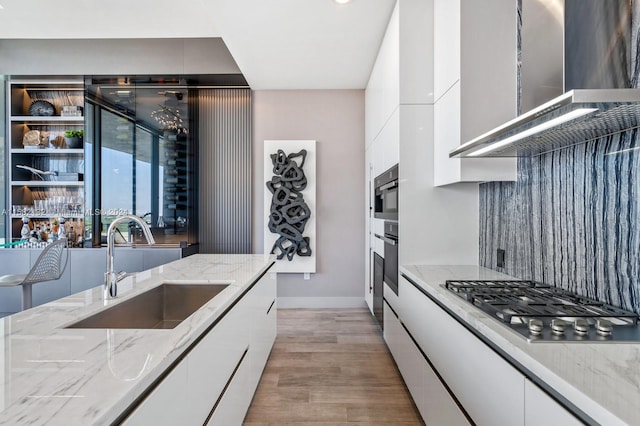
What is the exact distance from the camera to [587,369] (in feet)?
2.73

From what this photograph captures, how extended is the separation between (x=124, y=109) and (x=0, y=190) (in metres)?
1.90

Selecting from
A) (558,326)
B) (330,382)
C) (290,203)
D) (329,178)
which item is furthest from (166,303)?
(329,178)

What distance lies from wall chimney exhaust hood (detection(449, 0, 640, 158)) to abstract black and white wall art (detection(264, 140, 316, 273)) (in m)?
2.73

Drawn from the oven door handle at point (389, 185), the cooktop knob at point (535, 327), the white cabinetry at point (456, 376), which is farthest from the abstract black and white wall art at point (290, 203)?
the cooktop knob at point (535, 327)

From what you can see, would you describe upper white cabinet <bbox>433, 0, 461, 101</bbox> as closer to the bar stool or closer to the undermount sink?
the undermount sink

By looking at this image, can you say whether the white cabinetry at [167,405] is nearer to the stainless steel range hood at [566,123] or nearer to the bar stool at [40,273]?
the stainless steel range hood at [566,123]

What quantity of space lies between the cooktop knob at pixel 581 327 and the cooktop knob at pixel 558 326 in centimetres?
3

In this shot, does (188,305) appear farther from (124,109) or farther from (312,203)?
(124,109)

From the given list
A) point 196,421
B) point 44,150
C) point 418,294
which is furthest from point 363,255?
point 44,150

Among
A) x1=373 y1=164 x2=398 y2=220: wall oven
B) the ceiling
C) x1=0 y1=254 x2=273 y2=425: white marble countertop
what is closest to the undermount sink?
x1=0 y1=254 x2=273 y2=425: white marble countertop

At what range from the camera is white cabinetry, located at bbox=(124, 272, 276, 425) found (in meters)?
0.92

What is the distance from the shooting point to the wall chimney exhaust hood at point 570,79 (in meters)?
1.05

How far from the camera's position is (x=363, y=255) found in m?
4.52

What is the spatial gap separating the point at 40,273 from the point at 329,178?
314cm
